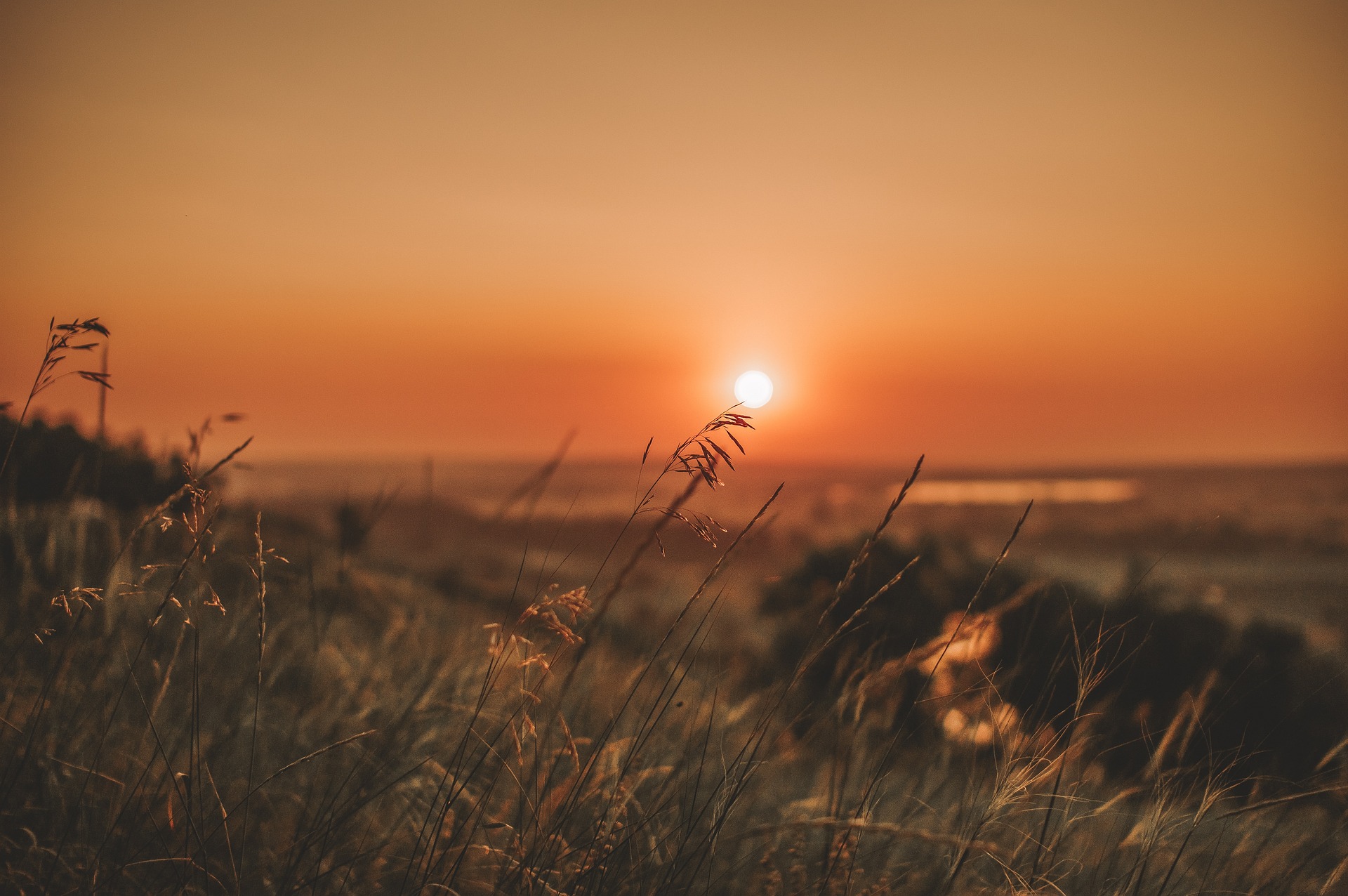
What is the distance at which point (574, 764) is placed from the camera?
233 centimetres

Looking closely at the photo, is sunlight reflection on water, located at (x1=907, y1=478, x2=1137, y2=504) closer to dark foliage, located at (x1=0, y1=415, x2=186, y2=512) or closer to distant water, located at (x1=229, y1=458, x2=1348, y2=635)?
distant water, located at (x1=229, y1=458, x2=1348, y2=635)

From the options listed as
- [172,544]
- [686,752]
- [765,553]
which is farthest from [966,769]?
[765,553]

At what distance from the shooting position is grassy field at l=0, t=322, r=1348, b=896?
149 cm

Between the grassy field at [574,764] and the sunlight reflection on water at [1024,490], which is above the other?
the grassy field at [574,764]

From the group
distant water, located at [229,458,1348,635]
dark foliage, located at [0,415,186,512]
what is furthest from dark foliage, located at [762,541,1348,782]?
dark foliage, located at [0,415,186,512]

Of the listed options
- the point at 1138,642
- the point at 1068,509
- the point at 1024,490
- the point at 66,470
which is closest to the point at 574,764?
the point at 66,470

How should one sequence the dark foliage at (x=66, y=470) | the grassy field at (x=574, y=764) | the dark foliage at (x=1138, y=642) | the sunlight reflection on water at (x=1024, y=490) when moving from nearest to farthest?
the grassy field at (x=574, y=764), the dark foliage at (x=66, y=470), the dark foliage at (x=1138, y=642), the sunlight reflection on water at (x=1024, y=490)

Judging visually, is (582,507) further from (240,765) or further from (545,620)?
(240,765)

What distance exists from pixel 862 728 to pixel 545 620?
1.25 m

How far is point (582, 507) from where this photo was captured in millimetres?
2039

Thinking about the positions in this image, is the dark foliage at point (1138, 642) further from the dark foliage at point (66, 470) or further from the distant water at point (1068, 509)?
the dark foliage at point (66, 470)

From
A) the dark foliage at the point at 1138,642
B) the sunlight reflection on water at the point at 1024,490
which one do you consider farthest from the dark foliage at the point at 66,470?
the sunlight reflection on water at the point at 1024,490

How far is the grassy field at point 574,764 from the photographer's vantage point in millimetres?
1490

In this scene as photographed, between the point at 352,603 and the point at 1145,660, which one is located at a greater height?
the point at 352,603
